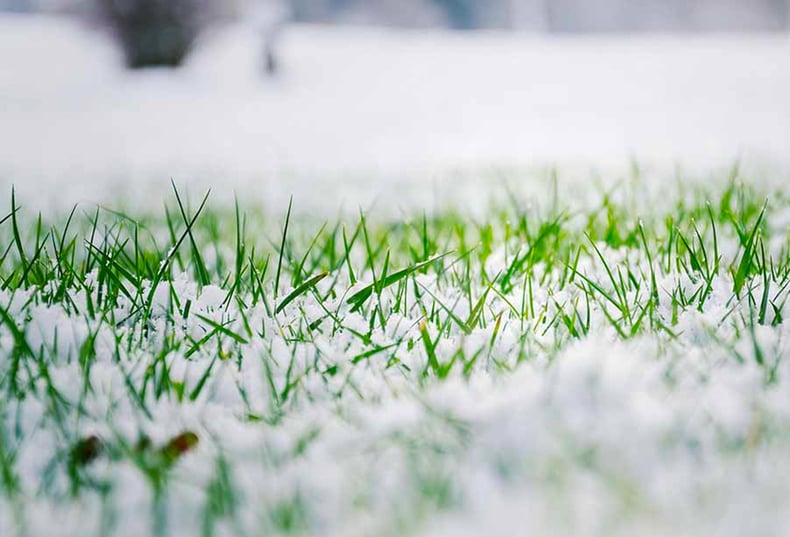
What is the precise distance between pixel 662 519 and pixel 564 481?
0.09m

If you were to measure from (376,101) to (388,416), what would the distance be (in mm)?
10738

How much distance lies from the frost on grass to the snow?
3972mm

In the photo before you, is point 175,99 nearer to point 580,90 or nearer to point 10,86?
point 10,86

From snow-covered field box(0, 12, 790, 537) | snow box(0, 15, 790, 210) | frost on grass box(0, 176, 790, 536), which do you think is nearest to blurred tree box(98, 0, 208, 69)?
snow box(0, 15, 790, 210)

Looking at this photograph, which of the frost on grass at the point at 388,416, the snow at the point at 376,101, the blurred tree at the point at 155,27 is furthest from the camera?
the blurred tree at the point at 155,27

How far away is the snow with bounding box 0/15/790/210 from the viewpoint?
7.68m

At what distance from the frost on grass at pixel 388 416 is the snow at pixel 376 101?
3.97m

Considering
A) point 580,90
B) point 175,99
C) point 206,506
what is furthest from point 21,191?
point 580,90

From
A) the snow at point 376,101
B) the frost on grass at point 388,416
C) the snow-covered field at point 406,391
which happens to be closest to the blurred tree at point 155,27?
the snow at point 376,101

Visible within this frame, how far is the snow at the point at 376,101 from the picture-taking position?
768cm

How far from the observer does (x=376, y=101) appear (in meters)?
11.2

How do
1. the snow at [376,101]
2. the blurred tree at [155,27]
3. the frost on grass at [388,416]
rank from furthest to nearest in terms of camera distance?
the blurred tree at [155,27] < the snow at [376,101] < the frost on grass at [388,416]

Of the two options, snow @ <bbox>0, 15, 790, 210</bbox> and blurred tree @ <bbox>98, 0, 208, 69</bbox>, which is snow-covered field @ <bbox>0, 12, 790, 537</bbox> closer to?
snow @ <bbox>0, 15, 790, 210</bbox>

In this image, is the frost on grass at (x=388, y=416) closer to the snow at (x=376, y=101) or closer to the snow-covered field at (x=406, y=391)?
the snow-covered field at (x=406, y=391)
